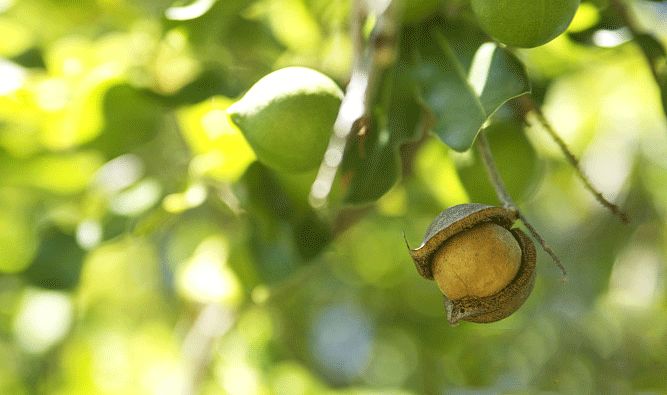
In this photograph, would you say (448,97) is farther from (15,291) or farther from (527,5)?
(15,291)

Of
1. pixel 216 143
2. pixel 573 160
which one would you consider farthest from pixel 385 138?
pixel 216 143

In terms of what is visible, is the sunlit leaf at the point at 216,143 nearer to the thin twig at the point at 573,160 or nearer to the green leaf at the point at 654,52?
the thin twig at the point at 573,160

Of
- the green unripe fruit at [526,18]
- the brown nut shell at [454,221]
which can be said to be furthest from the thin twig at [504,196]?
the green unripe fruit at [526,18]

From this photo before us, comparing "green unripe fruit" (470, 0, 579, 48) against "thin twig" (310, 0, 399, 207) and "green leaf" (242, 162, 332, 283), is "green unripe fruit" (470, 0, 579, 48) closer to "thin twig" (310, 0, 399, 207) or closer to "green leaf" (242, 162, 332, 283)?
"thin twig" (310, 0, 399, 207)

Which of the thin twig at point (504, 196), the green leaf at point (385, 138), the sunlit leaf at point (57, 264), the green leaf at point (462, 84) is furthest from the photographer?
the sunlit leaf at point (57, 264)

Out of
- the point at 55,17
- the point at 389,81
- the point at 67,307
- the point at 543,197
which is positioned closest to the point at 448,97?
the point at 389,81

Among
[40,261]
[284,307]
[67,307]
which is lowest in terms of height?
[284,307]
